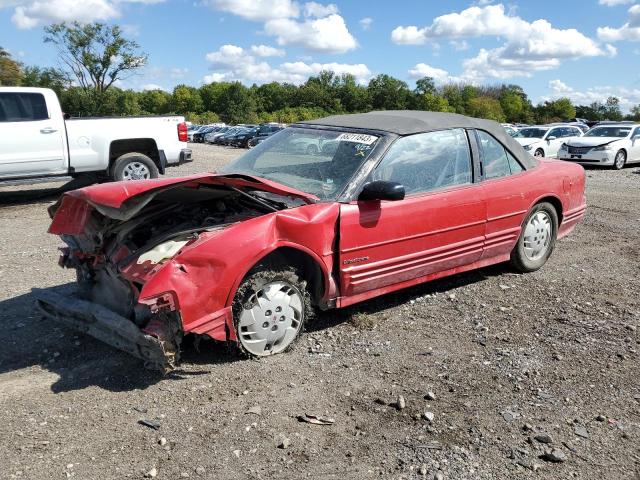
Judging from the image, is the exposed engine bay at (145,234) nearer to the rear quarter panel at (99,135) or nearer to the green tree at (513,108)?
the rear quarter panel at (99,135)

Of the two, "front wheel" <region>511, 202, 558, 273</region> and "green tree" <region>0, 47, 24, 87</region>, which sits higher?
"green tree" <region>0, 47, 24, 87</region>

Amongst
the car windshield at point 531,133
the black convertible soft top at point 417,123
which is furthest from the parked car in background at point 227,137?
the black convertible soft top at point 417,123

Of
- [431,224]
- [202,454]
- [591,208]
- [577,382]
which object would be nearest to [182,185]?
[202,454]

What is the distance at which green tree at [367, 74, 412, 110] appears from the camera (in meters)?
96.4

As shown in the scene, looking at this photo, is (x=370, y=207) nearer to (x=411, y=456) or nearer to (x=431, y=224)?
(x=431, y=224)

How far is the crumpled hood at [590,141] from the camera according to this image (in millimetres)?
17953

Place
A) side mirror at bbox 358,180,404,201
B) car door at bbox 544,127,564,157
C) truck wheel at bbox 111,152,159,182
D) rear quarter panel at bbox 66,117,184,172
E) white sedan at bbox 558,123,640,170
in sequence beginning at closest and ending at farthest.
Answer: side mirror at bbox 358,180,404,201, rear quarter panel at bbox 66,117,184,172, truck wheel at bbox 111,152,159,182, white sedan at bbox 558,123,640,170, car door at bbox 544,127,564,157

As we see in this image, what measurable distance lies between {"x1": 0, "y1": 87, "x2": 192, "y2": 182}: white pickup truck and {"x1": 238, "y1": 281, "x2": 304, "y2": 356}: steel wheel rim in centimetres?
762

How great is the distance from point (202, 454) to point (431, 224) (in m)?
2.55

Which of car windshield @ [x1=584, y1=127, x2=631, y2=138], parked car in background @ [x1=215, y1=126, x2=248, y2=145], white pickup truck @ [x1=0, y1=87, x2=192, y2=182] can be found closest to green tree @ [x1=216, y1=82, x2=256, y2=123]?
parked car in background @ [x1=215, y1=126, x2=248, y2=145]

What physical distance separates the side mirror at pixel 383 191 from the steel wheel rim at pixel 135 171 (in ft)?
25.1

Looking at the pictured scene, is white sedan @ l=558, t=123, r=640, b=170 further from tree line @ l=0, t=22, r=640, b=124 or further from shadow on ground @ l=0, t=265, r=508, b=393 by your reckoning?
tree line @ l=0, t=22, r=640, b=124

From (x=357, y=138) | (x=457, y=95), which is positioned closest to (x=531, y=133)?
(x=357, y=138)

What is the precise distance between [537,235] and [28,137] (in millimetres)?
8441
